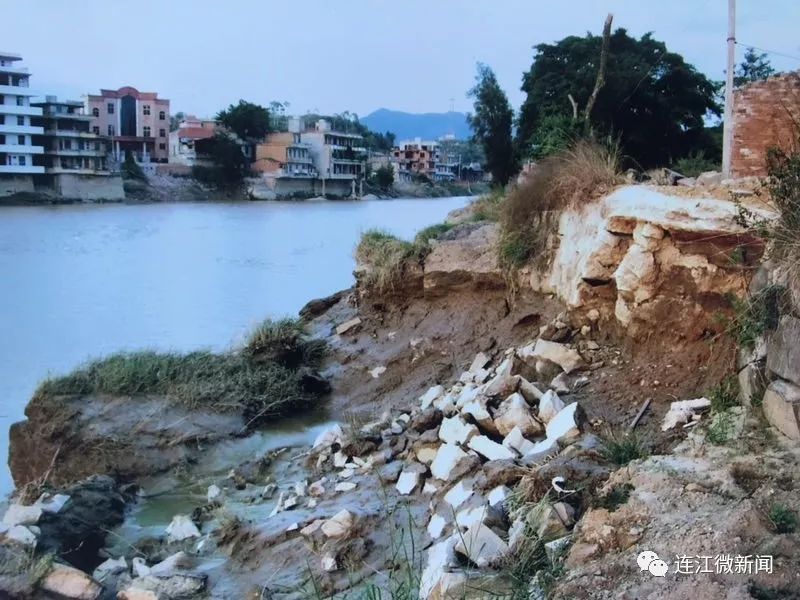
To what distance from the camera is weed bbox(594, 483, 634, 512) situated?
4.68 meters

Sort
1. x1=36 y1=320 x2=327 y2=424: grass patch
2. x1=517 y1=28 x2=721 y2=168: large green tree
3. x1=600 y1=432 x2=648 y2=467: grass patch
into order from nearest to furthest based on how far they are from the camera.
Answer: x1=600 y1=432 x2=648 y2=467: grass patch
x1=36 y1=320 x2=327 y2=424: grass patch
x1=517 y1=28 x2=721 y2=168: large green tree

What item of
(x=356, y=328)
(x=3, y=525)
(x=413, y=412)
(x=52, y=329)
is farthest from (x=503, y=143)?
(x=3, y=525)

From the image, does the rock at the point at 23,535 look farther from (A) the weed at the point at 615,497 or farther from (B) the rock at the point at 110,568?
(A) the weed at the point at 615,497

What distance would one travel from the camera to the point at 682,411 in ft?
20.6

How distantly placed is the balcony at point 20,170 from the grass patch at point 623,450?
5975 cm

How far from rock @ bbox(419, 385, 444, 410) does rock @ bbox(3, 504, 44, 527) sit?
3837 mm

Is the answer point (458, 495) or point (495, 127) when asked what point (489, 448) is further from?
point (495, 127)

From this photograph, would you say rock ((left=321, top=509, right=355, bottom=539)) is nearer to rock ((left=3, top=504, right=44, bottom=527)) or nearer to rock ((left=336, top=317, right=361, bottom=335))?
rock ((left=3, top=504, right=44, bottom=527))

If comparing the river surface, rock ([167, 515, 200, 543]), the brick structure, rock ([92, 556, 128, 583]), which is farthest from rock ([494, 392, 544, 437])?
the river surface

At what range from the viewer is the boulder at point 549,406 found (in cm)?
692

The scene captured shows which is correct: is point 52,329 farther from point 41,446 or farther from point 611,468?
point 611,468

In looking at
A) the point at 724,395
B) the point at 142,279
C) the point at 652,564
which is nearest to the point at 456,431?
the point at 724,395

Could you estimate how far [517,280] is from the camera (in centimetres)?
1073

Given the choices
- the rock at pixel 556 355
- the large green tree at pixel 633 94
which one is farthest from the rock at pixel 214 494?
the large green tree at pixel 633 94
